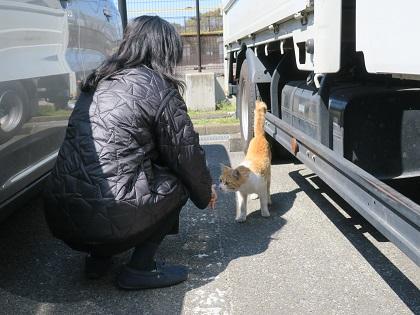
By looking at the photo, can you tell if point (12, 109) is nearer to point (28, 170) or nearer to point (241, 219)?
point (28, 170)

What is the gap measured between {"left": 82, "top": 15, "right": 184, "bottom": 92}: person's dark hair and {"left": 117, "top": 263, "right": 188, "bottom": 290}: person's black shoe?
105 cm

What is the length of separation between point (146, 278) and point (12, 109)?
1.16 metres

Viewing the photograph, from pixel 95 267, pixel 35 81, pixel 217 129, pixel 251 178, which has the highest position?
pixel 35 81

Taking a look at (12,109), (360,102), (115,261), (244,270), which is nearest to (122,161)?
(12,109)

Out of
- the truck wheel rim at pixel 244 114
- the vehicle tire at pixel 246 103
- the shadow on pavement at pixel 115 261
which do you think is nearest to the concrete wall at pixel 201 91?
the vehicle tire at pixel 246 103

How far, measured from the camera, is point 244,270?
3164 mm

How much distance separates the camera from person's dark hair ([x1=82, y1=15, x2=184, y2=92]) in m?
2.89

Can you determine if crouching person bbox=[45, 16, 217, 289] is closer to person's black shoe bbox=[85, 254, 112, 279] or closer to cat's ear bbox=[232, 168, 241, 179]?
person's black shoe bbox=[85, 254, 112, 279]

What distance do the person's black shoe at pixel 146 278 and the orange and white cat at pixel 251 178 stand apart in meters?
1.09

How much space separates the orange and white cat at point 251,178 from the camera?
12.8 ft

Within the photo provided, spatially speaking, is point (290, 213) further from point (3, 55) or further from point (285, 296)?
point (3, 55)

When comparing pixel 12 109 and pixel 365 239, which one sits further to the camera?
pixel 365 239

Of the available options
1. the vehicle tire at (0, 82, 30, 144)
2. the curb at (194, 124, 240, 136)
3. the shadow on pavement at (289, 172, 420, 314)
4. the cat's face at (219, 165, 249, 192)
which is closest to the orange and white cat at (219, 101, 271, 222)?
the cat's face at (219, 165, 249, 192)

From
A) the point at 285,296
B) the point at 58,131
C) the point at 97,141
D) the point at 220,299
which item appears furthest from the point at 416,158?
the point at 58,131
